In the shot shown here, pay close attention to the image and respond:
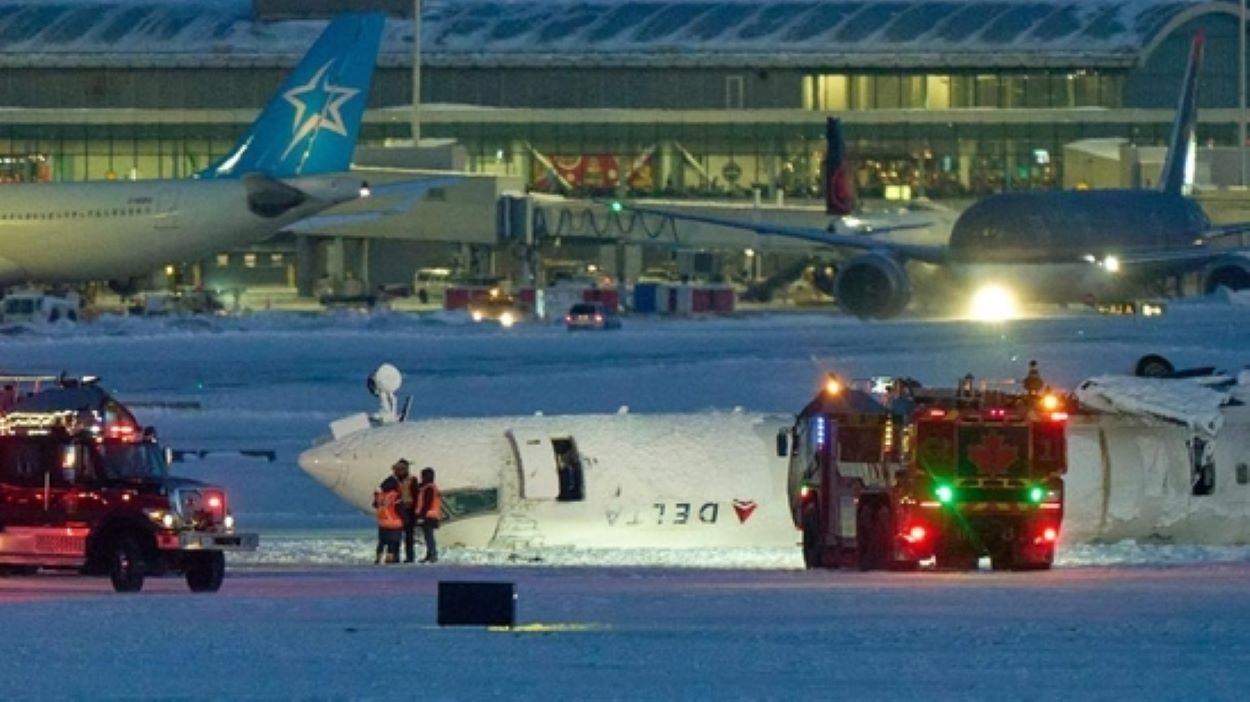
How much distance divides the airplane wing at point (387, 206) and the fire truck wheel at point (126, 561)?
2110 inches

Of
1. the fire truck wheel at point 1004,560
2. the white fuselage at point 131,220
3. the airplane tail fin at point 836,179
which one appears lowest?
the fire truck wheel at point 1004,560

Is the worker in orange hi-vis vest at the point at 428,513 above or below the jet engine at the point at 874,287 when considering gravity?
below

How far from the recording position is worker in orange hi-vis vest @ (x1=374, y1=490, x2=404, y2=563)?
31297 mm

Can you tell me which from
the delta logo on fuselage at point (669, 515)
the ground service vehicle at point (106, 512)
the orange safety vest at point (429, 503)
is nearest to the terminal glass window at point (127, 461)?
the ground service vehicle at point (106, 512)

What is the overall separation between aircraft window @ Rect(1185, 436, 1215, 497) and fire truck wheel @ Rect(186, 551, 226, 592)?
11886mm

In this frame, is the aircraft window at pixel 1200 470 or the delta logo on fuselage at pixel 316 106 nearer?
the aircraft window at pixel 1200 470

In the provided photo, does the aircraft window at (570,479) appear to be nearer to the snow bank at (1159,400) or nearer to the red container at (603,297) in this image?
the snow bank at (1159,400)

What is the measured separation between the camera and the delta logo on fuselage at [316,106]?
244 ft

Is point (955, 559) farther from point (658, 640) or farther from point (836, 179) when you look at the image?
point (836, 179)

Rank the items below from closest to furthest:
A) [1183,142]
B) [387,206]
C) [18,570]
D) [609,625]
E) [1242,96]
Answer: [609,625], [18,570], [1183,142], [387,206], [1242,96]

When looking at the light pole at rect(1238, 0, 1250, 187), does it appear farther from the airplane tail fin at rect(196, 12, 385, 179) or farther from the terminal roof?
the airplane tail fin at rect(196, 12, 385, 179)

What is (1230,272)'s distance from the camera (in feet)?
267

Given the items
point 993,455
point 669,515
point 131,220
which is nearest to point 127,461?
point 993,455

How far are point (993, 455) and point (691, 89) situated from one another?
96018 mm
